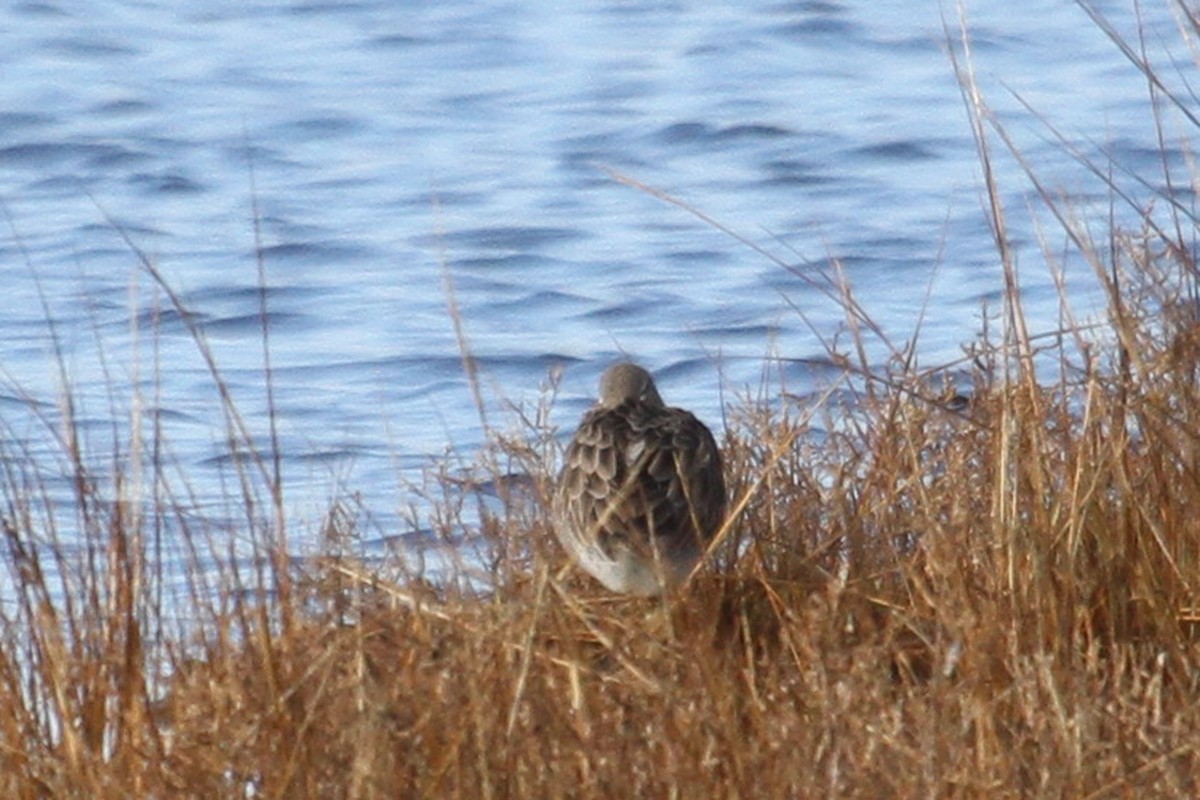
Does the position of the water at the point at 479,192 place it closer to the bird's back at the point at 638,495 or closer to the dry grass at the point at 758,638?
the bird's back at the point at 638,495

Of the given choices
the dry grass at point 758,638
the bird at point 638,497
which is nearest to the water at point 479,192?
the bird at point 638,497

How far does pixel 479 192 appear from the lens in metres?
13.1

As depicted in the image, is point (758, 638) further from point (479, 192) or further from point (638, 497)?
point (479, 192)

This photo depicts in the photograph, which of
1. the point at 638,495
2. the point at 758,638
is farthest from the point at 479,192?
the point at 758,638

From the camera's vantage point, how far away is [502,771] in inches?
167

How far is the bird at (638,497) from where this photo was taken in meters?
5.72

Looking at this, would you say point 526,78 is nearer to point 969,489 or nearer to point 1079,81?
point 1079,81

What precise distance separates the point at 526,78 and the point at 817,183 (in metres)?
2.71

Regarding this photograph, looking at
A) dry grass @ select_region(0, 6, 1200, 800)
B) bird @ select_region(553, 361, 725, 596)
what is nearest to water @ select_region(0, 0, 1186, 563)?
bird @ select_region(553, 361, 725, 596)

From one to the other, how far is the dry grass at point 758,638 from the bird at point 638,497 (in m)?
0.09

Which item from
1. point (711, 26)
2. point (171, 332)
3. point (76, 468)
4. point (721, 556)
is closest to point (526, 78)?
point (711, 26)

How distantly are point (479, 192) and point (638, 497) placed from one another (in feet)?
24.0

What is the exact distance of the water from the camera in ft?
32.1

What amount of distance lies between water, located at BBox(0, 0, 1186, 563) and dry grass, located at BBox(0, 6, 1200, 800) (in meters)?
1.73
